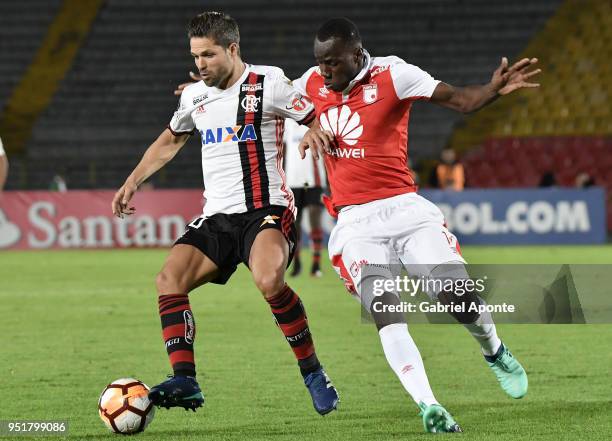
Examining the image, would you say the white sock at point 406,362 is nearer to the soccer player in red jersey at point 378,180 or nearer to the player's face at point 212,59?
the soccer player in red jersey at point 378,180

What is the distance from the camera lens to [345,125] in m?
5.24

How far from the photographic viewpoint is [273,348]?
24.9ft

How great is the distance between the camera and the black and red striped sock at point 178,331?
198 inches

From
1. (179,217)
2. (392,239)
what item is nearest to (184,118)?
(392,239)

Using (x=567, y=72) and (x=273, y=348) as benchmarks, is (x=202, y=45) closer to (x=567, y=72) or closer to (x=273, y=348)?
(x=273, y=348)

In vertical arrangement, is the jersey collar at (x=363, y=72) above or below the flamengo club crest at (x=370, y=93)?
above

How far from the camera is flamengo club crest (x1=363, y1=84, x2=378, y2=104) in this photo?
517 cm

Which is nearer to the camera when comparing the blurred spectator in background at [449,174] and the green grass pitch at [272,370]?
the green grass pitch at [272,370]

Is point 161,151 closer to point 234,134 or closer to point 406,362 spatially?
point 234,134

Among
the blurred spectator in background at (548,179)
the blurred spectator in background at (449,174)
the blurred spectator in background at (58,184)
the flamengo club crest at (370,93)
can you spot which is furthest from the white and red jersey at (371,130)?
the blurred spectator in background at (58,184)

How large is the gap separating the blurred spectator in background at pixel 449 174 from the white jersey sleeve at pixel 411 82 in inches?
554

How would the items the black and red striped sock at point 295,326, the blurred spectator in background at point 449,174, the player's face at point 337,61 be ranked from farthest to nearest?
1. the blurred spectator in background at point 449,174
2. the black and red striped sock at point 295,326
3. the player's face at point 337,61

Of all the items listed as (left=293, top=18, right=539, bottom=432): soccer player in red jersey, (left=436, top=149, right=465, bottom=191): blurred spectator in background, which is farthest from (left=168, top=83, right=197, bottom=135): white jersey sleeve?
(left=436, top=149, right=465, bottom=191): blurred spectator in background

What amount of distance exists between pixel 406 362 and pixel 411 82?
4.11ft
